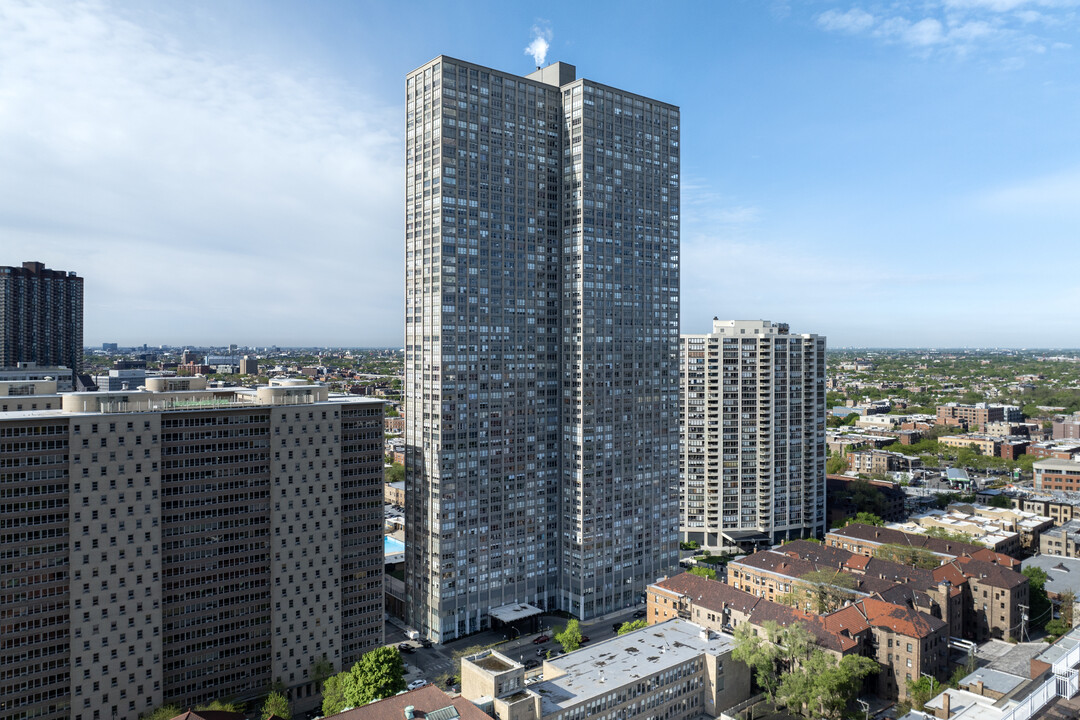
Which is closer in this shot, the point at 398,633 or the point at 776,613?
the point at 776,613

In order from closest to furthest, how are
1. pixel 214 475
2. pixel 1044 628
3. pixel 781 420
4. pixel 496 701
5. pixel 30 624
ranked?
pixel 496 701
pixel 30 624
pixel 214 475
pixel 1044 628
pixel 781 420

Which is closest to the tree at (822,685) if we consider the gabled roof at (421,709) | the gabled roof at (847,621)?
the gabled roof at (847,621)

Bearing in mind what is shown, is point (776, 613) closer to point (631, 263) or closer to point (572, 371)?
point (572, 371)

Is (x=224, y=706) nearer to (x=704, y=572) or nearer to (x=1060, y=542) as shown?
(x=704, y=572)

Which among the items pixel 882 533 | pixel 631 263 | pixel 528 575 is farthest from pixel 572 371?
pixel 882 533

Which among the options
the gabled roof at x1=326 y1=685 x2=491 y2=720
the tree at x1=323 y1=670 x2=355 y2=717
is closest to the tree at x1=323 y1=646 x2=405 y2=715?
the tree at x1=323 y1=670 x2=355 y2=717

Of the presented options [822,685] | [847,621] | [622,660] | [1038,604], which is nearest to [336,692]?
[622,660]

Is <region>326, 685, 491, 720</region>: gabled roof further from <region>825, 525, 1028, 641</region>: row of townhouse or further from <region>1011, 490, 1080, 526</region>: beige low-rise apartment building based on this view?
<region>1011, 490, 1080, 526</region>: beige low-rise apartment building

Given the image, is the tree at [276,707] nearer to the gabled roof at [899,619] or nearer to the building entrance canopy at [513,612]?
the building entrance canopy at [513,612]
